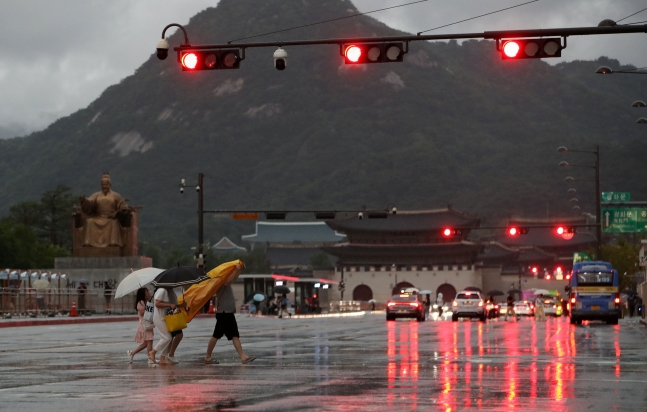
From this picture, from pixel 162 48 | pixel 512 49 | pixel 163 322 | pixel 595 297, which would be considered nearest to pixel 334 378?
pixel 163 322

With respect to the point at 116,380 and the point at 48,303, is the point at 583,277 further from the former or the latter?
the point at 116,380

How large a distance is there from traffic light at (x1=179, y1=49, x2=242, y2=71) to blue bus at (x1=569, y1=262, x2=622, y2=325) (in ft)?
96.1

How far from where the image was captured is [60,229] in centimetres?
10181

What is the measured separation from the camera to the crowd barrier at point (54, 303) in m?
46.1

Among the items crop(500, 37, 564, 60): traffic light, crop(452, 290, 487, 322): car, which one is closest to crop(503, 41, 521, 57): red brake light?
crop(500, 37, 564, 60): traffic light

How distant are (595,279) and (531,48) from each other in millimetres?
29042

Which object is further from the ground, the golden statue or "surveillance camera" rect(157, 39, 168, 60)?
"surveillance camera" rect(157, 39, 168, 60)

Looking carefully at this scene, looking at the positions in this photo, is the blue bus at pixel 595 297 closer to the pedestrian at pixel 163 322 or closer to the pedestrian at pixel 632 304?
the pedestrian at pixel 632 304

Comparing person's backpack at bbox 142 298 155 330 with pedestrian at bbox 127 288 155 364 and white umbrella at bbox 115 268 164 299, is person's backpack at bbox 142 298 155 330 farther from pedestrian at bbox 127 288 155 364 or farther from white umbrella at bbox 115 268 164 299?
white umbrella at bbox 115 268 164 299

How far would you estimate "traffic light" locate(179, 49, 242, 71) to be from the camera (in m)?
21.5

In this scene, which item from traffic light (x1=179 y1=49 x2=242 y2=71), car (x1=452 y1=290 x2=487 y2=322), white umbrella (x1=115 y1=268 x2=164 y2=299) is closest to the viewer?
white umbrella (x1=115 y1=268 x2=164 y2=299)

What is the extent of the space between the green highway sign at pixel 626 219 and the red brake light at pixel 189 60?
30.3 m

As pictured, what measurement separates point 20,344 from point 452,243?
287 feet

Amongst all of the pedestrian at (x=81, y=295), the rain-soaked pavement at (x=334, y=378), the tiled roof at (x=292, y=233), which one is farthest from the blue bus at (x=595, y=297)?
the tiled roof at (x=292, y=233)
